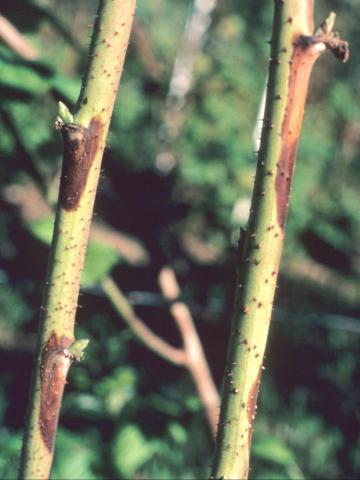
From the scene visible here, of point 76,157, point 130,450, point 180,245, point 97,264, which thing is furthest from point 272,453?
point 180,245

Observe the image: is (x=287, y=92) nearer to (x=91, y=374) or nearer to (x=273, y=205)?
(x=273, y=205)

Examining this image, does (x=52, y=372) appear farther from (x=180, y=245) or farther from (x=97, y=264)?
(x=180, y=245)

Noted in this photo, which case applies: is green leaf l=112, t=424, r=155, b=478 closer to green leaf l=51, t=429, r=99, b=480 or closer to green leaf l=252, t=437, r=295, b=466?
green leaf l=51, t=429, r=99, b=480

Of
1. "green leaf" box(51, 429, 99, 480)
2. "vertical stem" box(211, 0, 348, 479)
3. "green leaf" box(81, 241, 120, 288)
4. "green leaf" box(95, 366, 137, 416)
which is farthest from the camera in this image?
"green leaf" box(95, 366, 137, 416)

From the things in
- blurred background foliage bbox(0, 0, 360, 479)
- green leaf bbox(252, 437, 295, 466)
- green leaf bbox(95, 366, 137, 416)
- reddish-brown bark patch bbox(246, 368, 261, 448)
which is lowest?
reddish-brown bark patch bbox(246, 368, 261, 448)

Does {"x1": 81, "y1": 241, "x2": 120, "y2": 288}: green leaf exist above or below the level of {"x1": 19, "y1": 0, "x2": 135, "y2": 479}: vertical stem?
above

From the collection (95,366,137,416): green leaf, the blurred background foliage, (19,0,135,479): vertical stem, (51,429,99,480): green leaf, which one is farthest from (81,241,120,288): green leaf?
(19,0,135,479): vertical stem
